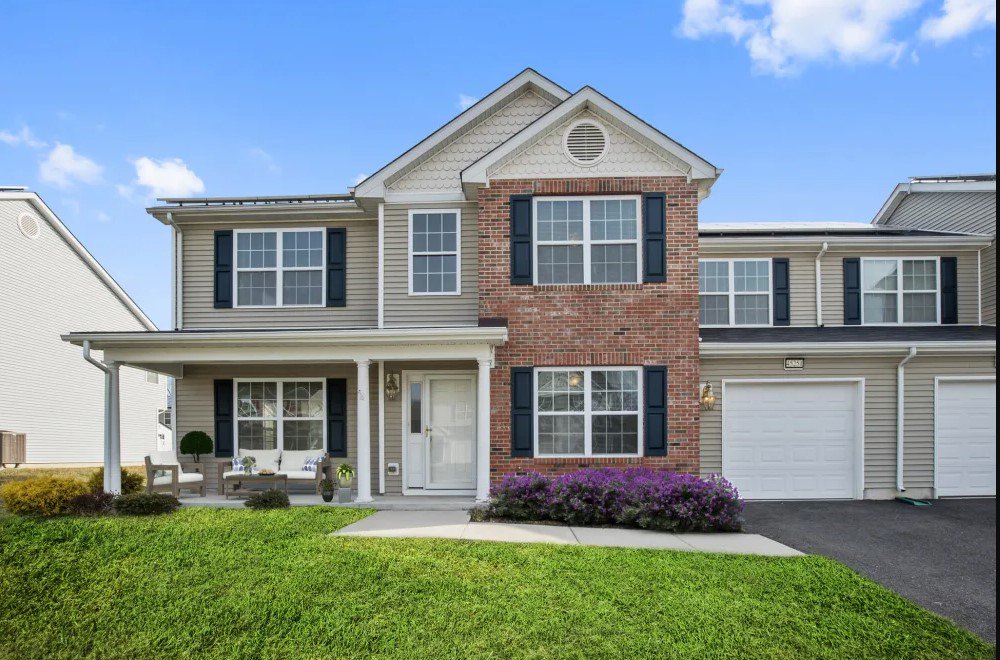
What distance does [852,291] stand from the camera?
13.3 m

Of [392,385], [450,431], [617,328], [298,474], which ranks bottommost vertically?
[298,474]

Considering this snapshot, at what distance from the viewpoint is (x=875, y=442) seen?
1185 cm

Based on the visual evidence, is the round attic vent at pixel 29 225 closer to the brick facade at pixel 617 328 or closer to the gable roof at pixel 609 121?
the gable roof at pixel 609 121

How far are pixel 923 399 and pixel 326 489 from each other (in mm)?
10843

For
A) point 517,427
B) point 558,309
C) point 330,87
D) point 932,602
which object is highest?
point 330,87

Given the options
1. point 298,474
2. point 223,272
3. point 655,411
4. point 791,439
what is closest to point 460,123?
point 223,272

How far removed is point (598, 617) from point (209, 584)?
12.6 feet

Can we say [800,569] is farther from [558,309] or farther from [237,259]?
[237,259]

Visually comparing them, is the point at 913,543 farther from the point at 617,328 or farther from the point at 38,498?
the point at 38,498

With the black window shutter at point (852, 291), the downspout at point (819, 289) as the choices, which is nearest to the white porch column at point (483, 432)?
the downspout at point (819, 289)

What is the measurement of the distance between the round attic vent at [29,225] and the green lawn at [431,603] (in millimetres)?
14740

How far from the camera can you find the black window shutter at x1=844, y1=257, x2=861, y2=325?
1328 centimetres

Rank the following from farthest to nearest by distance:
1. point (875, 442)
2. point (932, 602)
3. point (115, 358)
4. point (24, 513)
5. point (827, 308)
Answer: point (827, 308), point (875, 442), point (115, 358), point (24, 513), point (932, 602)

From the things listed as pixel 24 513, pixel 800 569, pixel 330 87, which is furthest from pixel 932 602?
pixel 330 87
